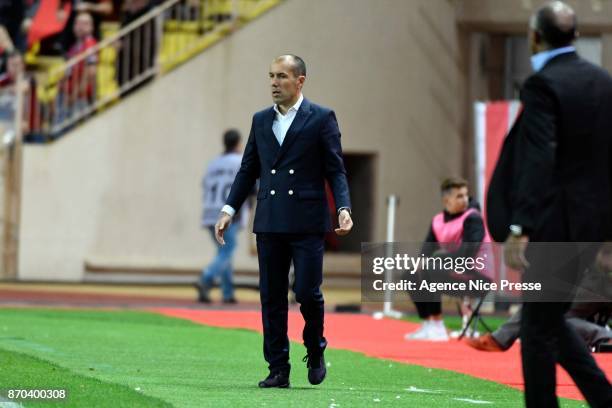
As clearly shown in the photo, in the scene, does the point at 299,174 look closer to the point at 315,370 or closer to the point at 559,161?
the point at 315,370

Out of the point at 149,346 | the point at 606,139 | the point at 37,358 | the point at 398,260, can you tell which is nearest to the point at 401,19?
the point at 398,260

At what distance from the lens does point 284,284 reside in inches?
388

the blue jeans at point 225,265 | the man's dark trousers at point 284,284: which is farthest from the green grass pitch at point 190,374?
the blue jeans at point 225,265

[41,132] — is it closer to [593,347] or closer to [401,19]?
[401,19]

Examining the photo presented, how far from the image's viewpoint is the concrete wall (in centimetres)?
2441

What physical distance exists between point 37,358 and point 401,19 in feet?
47.4

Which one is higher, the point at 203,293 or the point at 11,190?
the point at 11,190

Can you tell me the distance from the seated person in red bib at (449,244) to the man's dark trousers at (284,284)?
452 cm

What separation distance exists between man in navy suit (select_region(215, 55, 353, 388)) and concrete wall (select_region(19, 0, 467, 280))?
48.6ft

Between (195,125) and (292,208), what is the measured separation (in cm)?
1514

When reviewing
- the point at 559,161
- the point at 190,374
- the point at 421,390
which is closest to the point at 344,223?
the point at 421,390

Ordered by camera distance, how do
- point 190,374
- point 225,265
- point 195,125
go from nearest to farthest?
point 190,374 → point 225,265 → point 195,125

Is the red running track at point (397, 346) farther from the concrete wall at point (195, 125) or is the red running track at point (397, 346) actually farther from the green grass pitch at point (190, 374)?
the concrete wall at point (195, 125)

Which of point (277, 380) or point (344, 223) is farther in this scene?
point (277, 380)
